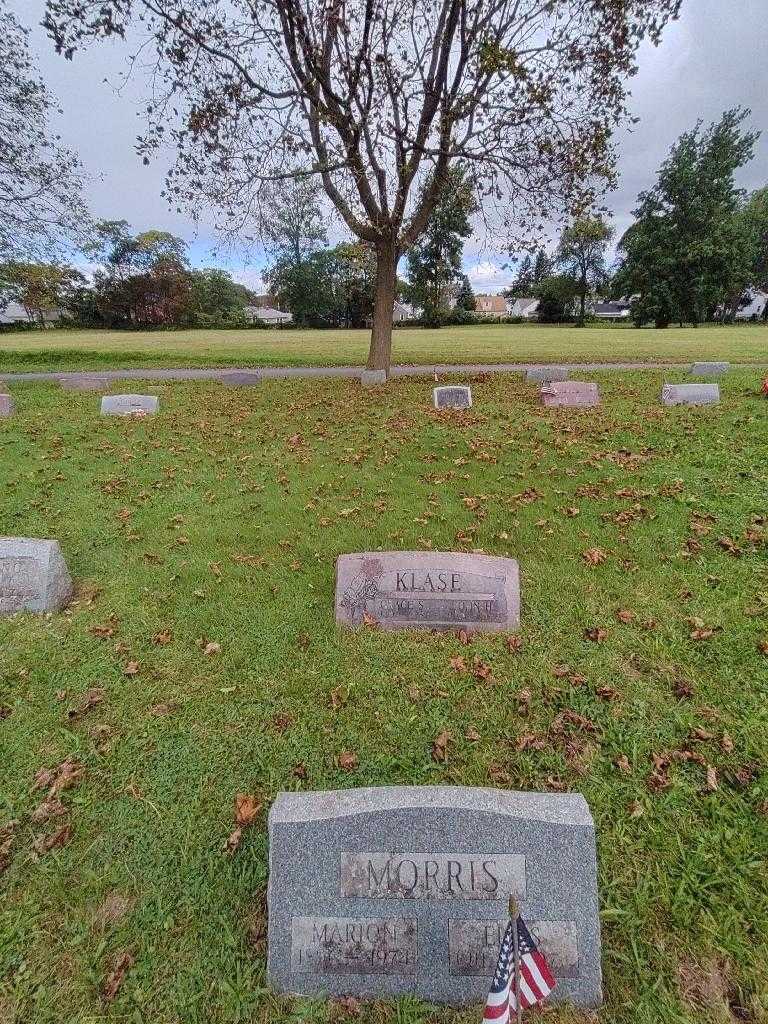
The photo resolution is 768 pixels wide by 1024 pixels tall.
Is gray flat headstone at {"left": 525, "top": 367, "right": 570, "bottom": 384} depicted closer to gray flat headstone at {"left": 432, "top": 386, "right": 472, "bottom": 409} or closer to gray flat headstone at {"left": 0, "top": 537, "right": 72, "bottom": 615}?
gray flat headstone at {"left": 432, "top": 386, "right": 472, "bottom": 409}

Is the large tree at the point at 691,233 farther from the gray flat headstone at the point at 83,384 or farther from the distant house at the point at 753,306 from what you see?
the gray flat headstone at the point at 83,384

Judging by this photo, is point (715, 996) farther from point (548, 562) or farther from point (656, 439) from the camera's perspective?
point (656, 439)

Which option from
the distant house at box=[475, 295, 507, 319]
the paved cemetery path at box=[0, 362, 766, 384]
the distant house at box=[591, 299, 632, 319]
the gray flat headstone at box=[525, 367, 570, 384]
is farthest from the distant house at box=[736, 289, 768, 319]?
the gray flat headstone at box=[525, 367, 570, 384]

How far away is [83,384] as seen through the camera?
48.0ft

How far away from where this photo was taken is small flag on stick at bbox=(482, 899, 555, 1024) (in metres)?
1.38

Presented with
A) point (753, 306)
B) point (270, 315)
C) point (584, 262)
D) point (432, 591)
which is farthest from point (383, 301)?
point (753, 306)

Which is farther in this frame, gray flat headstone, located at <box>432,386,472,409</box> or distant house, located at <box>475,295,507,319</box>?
distant house, located at <box>475,295,507,319</box>

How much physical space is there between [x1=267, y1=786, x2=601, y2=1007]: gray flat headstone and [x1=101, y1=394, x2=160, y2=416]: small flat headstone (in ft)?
36.3

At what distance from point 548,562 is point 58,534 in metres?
5.36

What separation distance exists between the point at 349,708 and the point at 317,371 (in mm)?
17308

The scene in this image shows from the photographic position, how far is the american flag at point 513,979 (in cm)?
138

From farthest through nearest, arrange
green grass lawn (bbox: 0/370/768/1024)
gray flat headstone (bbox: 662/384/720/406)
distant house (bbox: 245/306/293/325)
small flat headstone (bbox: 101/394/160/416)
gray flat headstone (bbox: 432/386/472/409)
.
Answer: distant house (bbox: 245/306/293/325)
small flat headstone (bbox: 101/394/160/416)
gray flat headstone (bbox: 432/386/472/409)
gray flat headstone (bbox: 662/384/720/406)
green grass lawn (bbox: 0/370/768/1024)

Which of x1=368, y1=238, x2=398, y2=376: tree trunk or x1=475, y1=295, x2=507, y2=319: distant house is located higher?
x1=475, y1=295, x2=507, y2=319: distant house

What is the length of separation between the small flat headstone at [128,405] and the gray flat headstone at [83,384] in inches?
170
